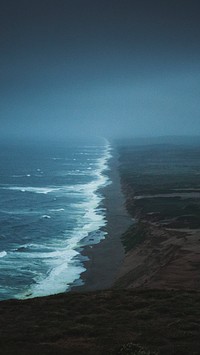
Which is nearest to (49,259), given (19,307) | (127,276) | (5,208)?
(127,276)

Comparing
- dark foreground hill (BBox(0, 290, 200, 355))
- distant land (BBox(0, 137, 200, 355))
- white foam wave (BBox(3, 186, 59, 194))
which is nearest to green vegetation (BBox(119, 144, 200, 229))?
distant land (BBox(0, 137, 200, 355))

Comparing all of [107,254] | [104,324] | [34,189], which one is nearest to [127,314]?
[104,324]

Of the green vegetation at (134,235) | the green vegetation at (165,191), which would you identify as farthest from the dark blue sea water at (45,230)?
the green vegetation at (165,191)

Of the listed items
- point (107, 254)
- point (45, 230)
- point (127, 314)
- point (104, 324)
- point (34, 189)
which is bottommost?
point (107, 254)

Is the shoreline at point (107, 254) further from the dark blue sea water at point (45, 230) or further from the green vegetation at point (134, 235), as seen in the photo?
the dark blue sea water at point (45, 230)

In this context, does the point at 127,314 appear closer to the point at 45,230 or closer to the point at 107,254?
the point at 107,254

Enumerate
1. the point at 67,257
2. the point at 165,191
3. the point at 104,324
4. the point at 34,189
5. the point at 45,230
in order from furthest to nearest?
the point at 34,189 < the point at 165,191 < the point at 45,230 < the point at 67,257 < the point at 104,324
